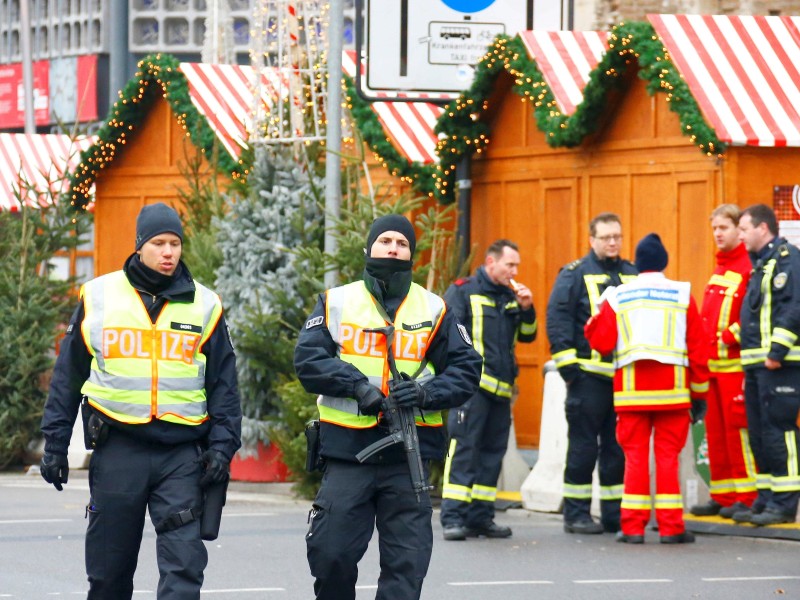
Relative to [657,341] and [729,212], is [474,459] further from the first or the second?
[729,212]

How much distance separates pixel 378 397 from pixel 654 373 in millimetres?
4812

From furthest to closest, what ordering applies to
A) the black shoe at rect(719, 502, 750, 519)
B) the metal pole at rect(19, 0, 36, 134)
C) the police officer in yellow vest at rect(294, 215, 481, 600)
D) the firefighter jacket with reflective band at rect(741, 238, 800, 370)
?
the metal pole at rect(19, 0, 36, 134), the black shoe at rect(719, 502, 750, 519), the firefighter jacket with reflective band at rect(741, 238, 800, 370), the police officer in yellow vest at rect(294, 215, 481, 600)

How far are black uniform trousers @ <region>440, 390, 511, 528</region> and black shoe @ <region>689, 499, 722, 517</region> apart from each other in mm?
1605

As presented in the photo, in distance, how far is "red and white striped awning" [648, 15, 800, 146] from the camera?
49.3ft

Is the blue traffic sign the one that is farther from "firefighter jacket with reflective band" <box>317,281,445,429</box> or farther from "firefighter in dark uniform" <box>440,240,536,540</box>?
"firefighter jacket with reflective band" <box>317,281,445,429</box>

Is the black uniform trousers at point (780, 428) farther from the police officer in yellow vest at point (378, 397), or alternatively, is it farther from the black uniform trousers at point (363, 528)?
the black uniform trousers at point (363, 528)

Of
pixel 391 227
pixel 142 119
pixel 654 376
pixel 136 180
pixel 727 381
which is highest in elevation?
pixel 142 119

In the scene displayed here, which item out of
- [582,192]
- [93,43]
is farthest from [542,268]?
[93,43]

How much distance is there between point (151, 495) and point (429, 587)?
2.93 meters

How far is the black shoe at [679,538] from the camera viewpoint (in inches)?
489

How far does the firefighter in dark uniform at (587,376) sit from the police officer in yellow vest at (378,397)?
4674mm

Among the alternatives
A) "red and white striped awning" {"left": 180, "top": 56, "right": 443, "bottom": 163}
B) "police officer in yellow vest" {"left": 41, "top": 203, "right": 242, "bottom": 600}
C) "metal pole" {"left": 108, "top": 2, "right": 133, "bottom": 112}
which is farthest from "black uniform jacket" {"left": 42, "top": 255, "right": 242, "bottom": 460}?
"metal pole" {"left": 108, "top": 2, "right": 133, "bottom": 112}

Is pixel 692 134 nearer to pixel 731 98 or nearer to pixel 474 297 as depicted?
pixel 731 98

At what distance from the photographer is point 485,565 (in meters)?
11.4
